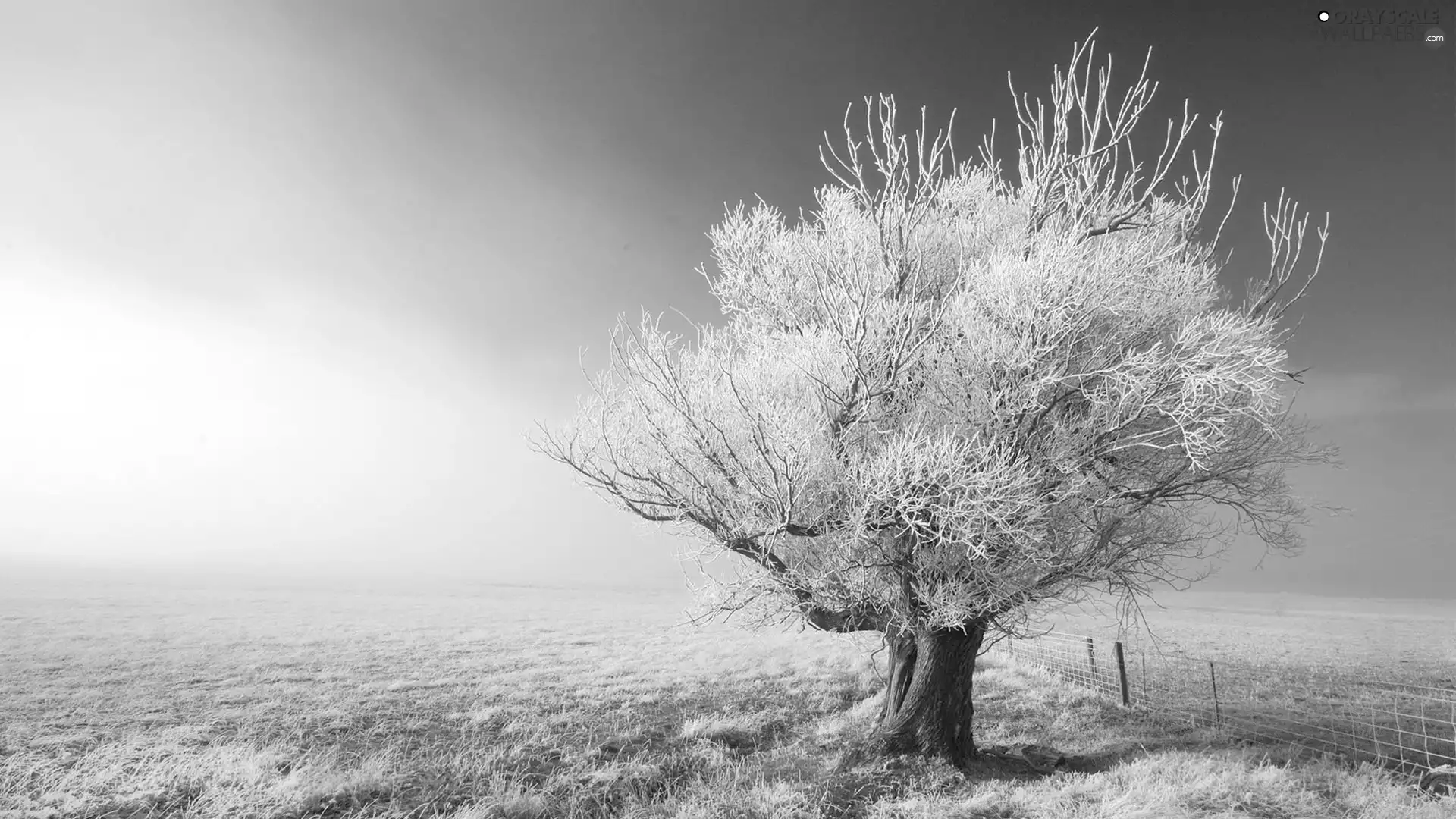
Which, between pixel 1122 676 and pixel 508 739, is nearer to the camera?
pixel 508 739

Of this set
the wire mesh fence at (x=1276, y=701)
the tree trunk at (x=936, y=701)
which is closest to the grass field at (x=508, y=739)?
the tree trunk at (x=936, y=701)

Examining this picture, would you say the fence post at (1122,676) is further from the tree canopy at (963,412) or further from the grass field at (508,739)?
the tree canopy at (963,412)

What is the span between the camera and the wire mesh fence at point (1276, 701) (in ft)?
28.7

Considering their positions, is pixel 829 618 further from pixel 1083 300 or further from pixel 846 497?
pixel 1083 300

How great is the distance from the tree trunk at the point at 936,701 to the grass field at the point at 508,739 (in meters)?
0.44

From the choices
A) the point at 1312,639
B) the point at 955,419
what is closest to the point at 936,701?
the point at 955,419

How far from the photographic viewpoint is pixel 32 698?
8.41m

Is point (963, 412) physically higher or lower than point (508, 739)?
higher

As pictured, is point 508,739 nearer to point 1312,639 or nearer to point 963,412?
point 963,412

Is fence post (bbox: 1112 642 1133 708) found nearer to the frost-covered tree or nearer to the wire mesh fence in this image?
the wire mesh fence

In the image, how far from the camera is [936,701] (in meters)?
8.33

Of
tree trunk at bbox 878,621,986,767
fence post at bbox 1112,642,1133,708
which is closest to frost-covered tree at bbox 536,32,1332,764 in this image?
tree trunk at bbox 878,621,986,767

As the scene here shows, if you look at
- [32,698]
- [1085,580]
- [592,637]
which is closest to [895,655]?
[1085,580]

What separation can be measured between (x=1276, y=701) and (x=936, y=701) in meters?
9.85
